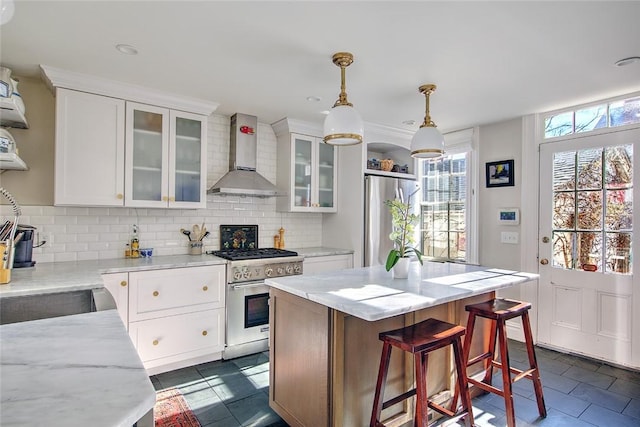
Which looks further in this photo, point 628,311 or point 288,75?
point 628,311

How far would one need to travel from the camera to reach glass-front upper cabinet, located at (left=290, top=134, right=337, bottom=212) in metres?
4.07

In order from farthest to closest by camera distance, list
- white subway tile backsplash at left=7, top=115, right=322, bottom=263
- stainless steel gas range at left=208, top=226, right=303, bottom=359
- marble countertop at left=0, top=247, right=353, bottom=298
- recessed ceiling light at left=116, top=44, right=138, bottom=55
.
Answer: stainless steel gas range at left=208, top=226, right=303, bottom=359 → white subway tile backsplash at left=7, top=115, right=322, bottom=263 → recessed ceiling light at left=116, top=44, right=138, bottom=55 → marble countertop at left=0, top=247, right=353, bottom=298

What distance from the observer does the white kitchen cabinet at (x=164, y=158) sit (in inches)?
120

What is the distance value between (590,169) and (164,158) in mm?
4045

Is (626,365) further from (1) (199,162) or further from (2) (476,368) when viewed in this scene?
(1) (199,162)

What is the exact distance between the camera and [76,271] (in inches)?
99.6

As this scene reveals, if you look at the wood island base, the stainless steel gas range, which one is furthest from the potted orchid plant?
the stainless steel gas range

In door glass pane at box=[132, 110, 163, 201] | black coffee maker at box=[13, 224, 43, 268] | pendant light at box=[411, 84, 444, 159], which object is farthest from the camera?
door glass pane at box=[132, 110, 163, 201]

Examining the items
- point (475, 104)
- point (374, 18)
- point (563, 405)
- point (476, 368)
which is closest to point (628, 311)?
point (563, 405)

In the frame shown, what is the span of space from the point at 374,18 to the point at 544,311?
339cm

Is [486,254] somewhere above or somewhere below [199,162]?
below

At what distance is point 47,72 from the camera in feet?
8.51

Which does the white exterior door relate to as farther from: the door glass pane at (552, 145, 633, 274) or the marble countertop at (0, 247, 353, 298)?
the marble countertop at (0, 247, 353, 298)

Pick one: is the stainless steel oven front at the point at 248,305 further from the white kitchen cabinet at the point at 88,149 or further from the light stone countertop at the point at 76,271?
the white kitchen cabinet at the point at 88,149
